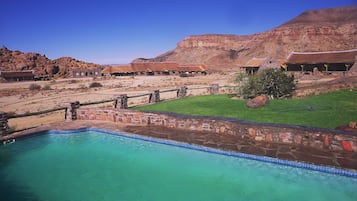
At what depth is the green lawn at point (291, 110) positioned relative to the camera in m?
9.56

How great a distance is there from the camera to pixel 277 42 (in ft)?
330

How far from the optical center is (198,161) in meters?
7.59

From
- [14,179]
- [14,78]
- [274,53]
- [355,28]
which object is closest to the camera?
[14,179]

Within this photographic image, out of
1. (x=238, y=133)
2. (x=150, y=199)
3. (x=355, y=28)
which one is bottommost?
(x=150, y=199)

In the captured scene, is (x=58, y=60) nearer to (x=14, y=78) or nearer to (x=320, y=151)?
(x=14, y=78)

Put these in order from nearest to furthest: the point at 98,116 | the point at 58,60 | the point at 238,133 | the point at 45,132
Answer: the point at 238,133 < the point at 45,132 < the point at 98,116 < the point at 58,60

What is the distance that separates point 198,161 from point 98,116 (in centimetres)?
632

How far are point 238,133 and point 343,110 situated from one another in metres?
4.92

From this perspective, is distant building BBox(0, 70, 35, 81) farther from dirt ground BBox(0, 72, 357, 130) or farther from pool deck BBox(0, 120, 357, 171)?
pool deck BBox(0, 120, 357, 171)

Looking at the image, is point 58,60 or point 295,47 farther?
point 58,60

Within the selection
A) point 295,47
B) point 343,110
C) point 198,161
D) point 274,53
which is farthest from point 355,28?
point 198,161

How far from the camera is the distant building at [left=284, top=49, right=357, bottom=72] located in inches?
1323

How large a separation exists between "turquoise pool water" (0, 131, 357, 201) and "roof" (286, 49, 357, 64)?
3250 cm

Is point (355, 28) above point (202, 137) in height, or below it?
above
